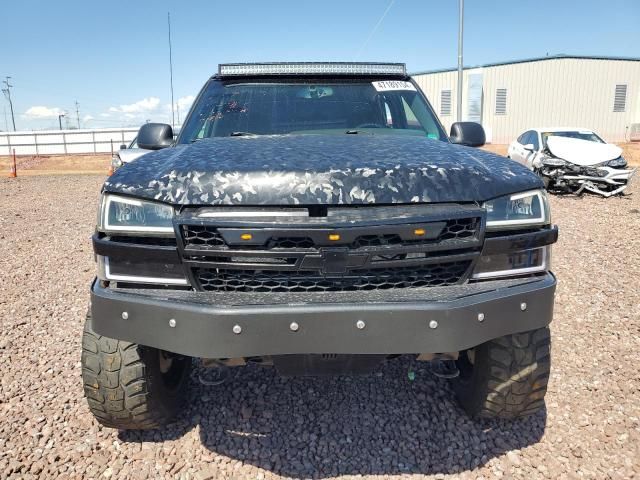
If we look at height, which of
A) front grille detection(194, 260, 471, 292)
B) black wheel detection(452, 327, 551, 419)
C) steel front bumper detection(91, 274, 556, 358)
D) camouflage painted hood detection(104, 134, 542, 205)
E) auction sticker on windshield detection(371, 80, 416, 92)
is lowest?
black wheel detection(452, 327, 551, 419)

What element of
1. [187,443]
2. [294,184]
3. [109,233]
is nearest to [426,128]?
[294,184]

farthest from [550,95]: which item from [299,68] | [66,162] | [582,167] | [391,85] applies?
[299,68]

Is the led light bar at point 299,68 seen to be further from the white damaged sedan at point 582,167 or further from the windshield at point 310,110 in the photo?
the white damaged sedan at point 582,167

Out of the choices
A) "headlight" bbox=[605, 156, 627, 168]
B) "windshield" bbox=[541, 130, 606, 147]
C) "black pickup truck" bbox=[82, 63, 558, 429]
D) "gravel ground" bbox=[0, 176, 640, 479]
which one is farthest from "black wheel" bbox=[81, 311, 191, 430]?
"windshield" bbox=[541, 130, 606, 147]

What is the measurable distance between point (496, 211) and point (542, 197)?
24cm

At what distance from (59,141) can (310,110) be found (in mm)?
35061

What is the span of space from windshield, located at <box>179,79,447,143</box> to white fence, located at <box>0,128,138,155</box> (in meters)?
32.1

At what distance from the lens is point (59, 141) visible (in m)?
33.5

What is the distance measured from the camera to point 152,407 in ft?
8.08

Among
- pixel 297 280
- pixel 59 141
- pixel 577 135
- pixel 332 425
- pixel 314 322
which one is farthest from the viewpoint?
pixel 59 141

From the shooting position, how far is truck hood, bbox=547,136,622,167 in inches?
424

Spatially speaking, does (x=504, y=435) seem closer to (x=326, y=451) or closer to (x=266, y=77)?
(x=326, y=451)

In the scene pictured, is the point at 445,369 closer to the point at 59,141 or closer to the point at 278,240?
the point at 278,240

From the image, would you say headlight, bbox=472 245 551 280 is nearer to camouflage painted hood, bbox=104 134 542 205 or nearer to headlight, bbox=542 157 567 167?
camouflage painted hood, bbox=104 134 542 205
